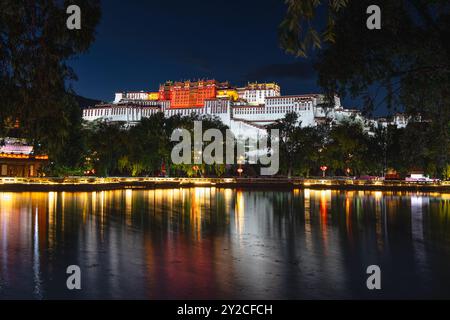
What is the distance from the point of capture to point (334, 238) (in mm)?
17312

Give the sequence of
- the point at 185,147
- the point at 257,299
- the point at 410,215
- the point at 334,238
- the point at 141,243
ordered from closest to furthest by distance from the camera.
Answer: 1. the point at 257,299
2. the point at 141,243
3. the point at 334,238
4. the point at 410,215
5. the point at 185,147

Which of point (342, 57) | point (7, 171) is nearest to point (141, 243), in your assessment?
point (342, 57)

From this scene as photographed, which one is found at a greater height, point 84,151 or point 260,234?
point 84,151

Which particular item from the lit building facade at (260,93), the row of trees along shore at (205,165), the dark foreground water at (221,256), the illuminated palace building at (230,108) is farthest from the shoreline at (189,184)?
the lit building facade at (260,93)

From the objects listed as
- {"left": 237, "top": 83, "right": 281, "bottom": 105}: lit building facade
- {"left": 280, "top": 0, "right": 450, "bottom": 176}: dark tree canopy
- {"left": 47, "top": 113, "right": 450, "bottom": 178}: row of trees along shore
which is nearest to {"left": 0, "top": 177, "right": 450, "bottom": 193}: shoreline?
{"left": 47, "top": 113, "right": 450, "bottom": 178}: row of trees along shore

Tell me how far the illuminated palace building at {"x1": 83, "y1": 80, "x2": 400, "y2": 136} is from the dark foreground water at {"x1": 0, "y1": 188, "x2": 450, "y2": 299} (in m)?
120

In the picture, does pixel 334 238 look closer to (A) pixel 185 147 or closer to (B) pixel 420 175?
(A) pixel 185 147

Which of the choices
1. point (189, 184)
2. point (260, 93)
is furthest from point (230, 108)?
point (189, 184)

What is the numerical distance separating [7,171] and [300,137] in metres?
45.5

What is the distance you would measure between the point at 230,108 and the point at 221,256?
15385 cm

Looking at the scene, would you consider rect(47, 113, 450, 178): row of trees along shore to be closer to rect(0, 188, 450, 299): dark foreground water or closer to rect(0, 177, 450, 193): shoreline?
rect(0, 177, 450, 193): shoreline

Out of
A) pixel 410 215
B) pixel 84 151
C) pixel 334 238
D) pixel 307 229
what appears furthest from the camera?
pixel 84 151

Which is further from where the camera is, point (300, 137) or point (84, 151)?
point (300, 137)

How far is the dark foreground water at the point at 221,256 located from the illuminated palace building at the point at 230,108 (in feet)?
393
